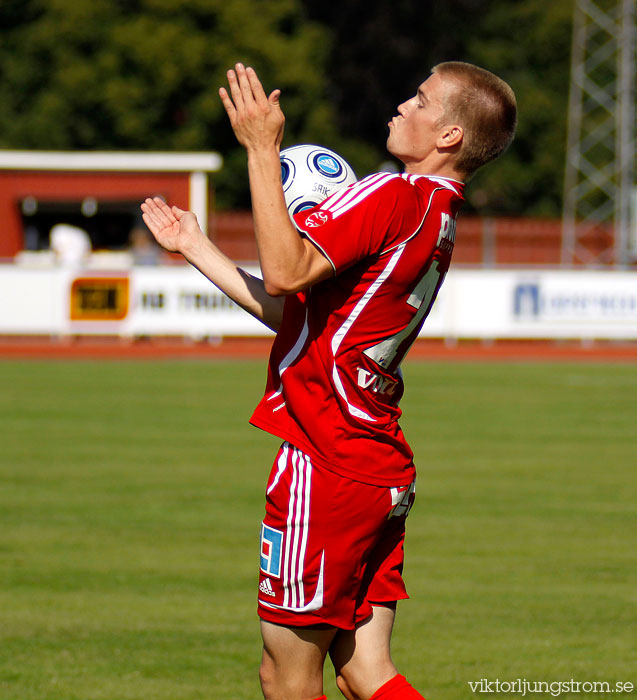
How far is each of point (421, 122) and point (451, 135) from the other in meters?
0.10

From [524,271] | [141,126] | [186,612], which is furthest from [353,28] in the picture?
[186,612]

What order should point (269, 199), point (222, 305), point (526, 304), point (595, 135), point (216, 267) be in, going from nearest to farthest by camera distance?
point (269, 199) → point (216, 267) → point (222, 305) → point (526, 304) → point (595, 135)

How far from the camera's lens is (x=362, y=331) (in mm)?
3340

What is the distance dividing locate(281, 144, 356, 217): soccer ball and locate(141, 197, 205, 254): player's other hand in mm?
301

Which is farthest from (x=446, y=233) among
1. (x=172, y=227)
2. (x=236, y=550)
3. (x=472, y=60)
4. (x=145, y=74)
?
(x=472, y=60)

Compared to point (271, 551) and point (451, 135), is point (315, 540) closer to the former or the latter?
point (271, 551)

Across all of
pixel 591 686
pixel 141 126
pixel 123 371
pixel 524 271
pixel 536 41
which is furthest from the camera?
pixel 536 41

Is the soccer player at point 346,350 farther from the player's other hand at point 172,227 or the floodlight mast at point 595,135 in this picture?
the floodlight mast at point 595,135

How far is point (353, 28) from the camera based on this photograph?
50312mm

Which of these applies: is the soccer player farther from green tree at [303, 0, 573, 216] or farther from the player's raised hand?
green tree at [303, 0, 573, 216]

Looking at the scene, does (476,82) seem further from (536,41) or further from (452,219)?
(536,41)

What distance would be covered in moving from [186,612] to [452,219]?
327 cm

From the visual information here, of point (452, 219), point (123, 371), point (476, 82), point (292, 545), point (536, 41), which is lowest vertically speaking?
point (123, 371)

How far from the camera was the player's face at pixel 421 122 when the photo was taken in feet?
11.4
